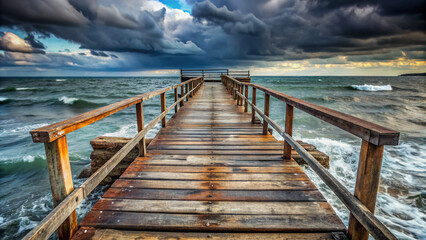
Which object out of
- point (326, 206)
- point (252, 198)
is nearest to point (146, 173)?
point (252, 198)

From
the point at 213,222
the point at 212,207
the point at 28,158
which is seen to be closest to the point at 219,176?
the point at 212,207

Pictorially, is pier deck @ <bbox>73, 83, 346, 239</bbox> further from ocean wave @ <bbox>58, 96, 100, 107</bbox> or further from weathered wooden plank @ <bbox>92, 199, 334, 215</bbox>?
ocean wave @ <bbox>58, 96, 100, 107</bbox>

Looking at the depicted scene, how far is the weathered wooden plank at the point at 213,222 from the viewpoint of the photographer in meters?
1.80

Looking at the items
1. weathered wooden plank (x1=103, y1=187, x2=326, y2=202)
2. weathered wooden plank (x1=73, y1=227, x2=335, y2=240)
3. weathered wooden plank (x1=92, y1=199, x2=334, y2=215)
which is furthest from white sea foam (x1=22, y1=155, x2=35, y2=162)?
weathered wooden plank (x1=73, y1=227, x2=335, y2=240)

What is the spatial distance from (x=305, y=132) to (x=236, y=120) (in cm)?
677

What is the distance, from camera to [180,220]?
1882mm

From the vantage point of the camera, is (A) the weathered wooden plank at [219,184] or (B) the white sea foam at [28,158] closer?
(A) the weathered wooden plank at [219,184]

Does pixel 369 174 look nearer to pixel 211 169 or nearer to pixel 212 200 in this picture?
pixel 212 200

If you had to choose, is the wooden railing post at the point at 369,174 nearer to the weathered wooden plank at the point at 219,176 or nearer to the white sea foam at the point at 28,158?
the weathered wooden plank at the point at 219,176

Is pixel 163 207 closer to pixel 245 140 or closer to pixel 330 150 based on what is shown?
pixel 245 140

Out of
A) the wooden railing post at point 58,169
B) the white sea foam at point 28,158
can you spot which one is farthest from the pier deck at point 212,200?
the white sea foam at point 28,158

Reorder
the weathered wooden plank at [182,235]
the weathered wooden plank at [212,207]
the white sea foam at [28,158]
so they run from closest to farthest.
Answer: the weathered wooden plank at [182,235] → the weathered wooden plank at [212,207] → the white sea foam at [28,158]

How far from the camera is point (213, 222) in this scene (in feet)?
6.08

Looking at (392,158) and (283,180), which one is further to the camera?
(392,158)
